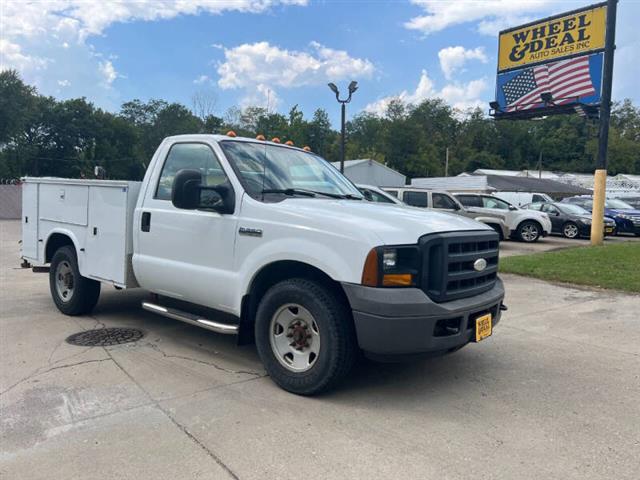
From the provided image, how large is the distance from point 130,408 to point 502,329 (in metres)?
4.28

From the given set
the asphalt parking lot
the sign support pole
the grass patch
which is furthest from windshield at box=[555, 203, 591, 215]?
the asphalt parking lot

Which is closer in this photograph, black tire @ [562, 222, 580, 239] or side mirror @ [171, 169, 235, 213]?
side mirror @ [171, 169, 235, 213]

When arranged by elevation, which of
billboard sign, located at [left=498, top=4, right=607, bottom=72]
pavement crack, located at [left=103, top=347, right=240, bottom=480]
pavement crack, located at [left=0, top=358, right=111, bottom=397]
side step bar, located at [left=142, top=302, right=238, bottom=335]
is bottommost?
pavement crack, located at [left=0, top=358, right=111, bottom=397]

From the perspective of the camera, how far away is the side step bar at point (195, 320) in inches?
171

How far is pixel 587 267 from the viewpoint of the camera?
1060 centimetres

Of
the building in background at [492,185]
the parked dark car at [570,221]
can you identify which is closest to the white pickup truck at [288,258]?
the parked dark car at [570,221]

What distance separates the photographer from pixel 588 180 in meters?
62.8

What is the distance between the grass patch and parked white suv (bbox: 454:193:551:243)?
441 centimetres

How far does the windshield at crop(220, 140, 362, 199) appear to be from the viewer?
14.9ft

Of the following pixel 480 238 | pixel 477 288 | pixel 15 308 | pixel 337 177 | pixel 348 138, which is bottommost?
pixel 15 308

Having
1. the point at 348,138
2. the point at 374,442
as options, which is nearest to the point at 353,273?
the point at 374,442

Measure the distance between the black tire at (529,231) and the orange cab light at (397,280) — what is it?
15632 mm

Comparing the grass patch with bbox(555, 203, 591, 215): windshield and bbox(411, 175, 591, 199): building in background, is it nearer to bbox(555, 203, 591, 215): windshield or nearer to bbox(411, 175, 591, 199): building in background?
bbox(555, 203, 591, 215): windshield

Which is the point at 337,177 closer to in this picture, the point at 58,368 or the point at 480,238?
the point at 480,238
